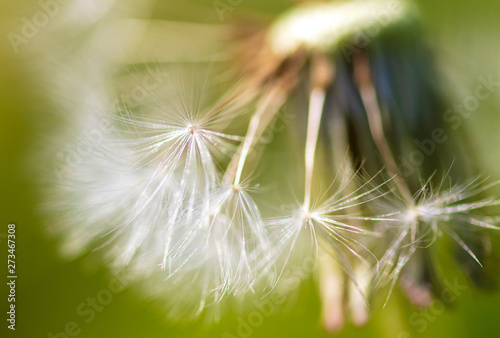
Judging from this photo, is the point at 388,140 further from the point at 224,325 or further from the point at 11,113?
the point at 11,113

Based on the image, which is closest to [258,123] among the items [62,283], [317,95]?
[317,95]

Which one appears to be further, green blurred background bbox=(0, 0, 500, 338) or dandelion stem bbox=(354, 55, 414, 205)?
green blurred background bbox=(0, 0, 500, 338)

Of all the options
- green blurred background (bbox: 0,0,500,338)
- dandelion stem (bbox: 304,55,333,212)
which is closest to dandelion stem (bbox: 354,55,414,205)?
dandelion stem (bbox: 304,55,333,212)

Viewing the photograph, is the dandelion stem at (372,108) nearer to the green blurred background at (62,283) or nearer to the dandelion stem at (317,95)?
the dandelion stem at (317,95)

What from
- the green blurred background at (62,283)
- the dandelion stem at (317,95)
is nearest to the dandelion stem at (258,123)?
the dandelion stem at (317,95)

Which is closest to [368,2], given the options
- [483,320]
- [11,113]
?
[483,320]

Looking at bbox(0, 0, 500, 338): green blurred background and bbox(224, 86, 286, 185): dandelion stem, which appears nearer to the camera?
bbox(224, 86, 286, 185): dandelion stem

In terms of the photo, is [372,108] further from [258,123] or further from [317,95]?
[258,123]

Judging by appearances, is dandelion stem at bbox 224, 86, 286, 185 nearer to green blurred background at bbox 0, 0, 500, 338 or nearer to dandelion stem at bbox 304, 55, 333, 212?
dandelion stem at bbox 304, 55, 333, 212

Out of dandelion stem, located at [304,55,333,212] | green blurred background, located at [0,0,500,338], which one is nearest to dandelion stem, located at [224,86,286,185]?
dandelion stem, located at [304,55,333,212]

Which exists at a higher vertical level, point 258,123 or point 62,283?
point 62,283

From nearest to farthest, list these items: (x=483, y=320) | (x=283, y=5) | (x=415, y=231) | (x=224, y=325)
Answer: (x=415, y=231)
(x=283, y=5)
(x=483, y=320)
(x=224, y=325)
